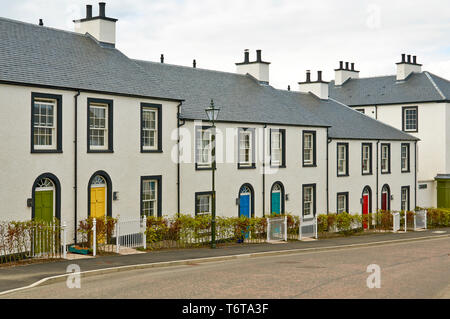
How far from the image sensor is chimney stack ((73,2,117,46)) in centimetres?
2491

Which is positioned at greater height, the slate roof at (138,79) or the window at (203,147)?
the slate roof at (138,79)

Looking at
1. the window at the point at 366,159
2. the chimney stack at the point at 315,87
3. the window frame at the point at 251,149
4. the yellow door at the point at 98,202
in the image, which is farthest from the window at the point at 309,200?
the yellow door at the point at 98,202

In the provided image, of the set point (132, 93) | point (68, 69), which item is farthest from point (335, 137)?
point (68, 69)

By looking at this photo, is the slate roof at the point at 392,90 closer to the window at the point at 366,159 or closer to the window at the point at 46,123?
the window at the point at 366,159

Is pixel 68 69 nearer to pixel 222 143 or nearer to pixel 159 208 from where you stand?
pixel 159 208

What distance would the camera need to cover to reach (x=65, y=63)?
21.5m

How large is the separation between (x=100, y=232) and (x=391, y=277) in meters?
10.2

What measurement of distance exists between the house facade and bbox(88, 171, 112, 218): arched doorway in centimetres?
2801

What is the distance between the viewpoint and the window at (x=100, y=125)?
70.1 feet

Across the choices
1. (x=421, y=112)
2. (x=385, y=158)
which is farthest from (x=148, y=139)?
(x=421, y=112)

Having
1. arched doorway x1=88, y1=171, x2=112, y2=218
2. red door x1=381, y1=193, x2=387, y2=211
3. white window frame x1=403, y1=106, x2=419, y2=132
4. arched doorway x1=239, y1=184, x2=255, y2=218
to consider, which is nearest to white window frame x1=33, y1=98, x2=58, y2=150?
arched doorway x1=88, y1=171, x2=112, y2=218

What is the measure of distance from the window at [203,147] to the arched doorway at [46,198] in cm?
760

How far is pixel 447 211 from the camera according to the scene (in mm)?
38750

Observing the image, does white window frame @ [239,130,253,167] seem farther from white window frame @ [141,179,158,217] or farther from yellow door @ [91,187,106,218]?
yellow door @ [91,187,106,218]
